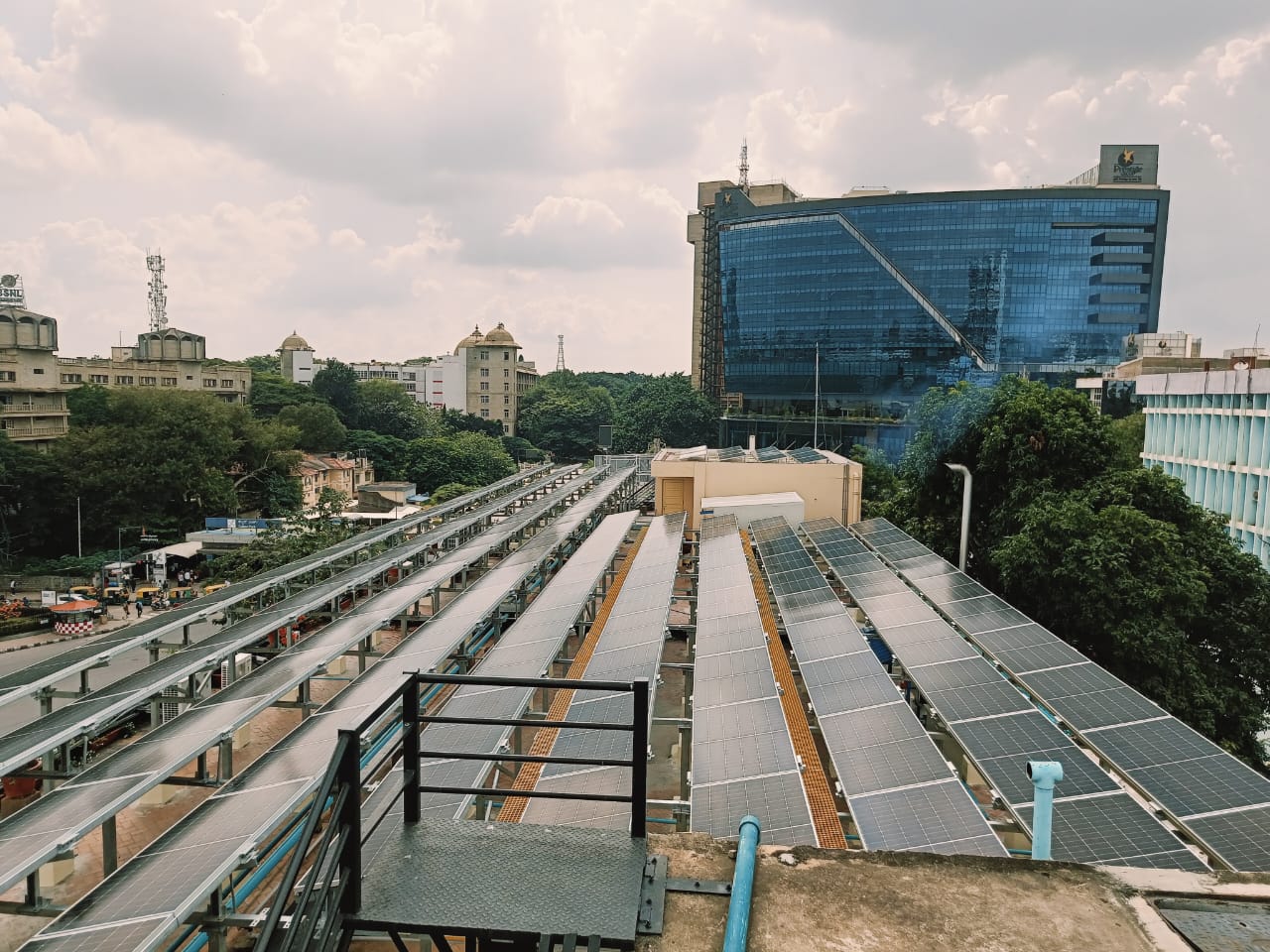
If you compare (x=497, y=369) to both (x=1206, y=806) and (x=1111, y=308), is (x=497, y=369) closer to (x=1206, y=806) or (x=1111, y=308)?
(x=1111, y=308)

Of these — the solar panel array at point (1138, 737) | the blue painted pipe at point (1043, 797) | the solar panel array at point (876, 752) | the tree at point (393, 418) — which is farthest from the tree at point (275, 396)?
the blue painted pipe at point (1043, 797)

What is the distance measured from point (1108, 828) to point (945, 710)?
2469mm

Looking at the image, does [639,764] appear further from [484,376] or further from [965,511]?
[484,376]

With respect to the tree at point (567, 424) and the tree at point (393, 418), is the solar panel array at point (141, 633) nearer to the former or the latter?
the tree at point (393, 418)

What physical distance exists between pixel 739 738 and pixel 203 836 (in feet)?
15.1

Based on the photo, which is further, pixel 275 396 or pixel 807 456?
pixel 275 396

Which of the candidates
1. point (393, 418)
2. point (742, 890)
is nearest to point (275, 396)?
point (393, 418)

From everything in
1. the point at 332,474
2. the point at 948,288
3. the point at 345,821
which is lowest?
the point at 332,474

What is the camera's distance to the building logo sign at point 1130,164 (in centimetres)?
6825

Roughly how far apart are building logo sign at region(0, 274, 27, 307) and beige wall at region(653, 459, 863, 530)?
60.7m

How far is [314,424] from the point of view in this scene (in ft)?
193

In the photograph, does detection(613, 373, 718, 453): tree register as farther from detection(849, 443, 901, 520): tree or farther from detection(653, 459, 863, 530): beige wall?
detection(653, 459, 863, 530): beige wall

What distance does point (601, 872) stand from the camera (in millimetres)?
2926

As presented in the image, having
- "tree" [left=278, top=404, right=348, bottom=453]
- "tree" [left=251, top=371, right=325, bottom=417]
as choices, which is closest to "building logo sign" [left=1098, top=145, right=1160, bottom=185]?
"tree" [left=278, top=404, right=348, bottom=453]
